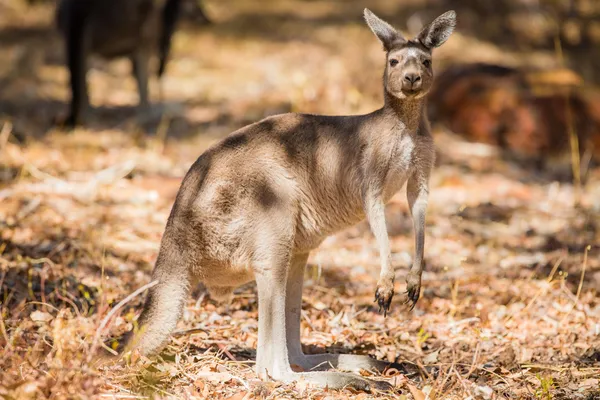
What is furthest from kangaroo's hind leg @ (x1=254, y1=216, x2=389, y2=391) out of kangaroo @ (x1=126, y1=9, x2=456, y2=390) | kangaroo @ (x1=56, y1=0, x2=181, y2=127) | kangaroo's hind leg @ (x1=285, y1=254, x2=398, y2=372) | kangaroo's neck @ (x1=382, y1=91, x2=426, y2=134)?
kangaroo @ (x1=56, y1=0, x2=181, y2=127)

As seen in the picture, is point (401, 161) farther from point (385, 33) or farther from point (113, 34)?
point (113, 34)

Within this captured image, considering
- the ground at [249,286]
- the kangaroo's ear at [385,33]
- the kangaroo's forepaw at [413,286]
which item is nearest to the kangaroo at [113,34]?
the ground at [249,286]

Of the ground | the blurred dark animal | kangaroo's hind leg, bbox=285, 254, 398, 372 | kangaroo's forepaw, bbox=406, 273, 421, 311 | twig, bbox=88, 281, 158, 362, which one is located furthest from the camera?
the blurred dark animal

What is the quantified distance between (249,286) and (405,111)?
161cm

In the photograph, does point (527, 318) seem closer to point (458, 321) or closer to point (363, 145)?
point (458, 321)

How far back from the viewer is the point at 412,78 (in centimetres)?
309

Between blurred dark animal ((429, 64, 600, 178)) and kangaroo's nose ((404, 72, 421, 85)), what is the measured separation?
4.47 m

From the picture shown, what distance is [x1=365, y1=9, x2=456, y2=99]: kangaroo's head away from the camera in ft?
10.2

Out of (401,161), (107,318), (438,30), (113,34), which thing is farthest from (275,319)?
(113,34)

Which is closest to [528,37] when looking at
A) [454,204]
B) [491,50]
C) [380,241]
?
[491,50]

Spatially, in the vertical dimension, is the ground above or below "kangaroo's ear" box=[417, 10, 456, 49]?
below

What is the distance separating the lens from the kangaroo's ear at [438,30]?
3.21 meters

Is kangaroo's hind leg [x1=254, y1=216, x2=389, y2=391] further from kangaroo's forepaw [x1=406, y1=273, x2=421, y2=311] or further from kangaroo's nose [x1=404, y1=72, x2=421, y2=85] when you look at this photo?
kangaroo's nose [x1=404, y1=72, x2=421, y2=85]

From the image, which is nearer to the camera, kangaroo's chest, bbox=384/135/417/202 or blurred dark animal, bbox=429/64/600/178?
kangaroo's chest, bbox=384/135/417/202
